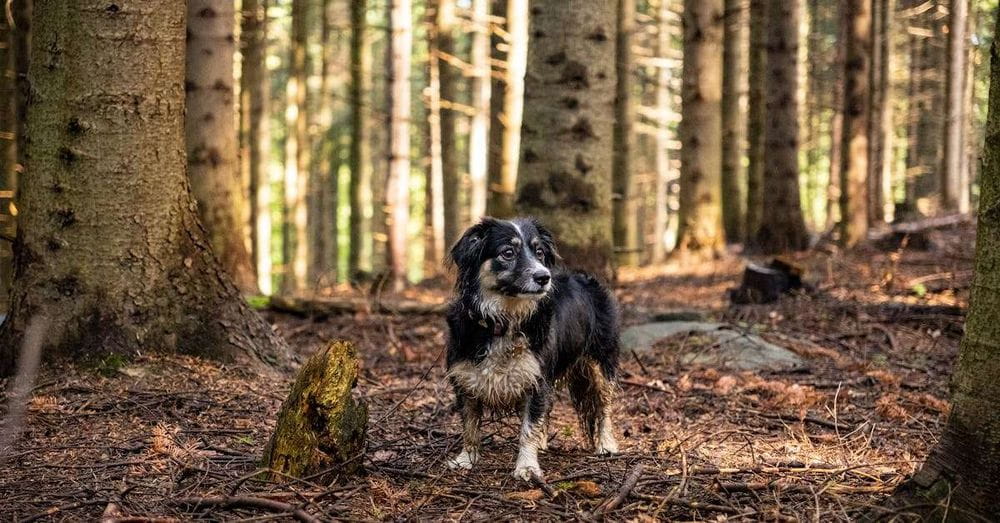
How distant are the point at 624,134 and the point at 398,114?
291 inches

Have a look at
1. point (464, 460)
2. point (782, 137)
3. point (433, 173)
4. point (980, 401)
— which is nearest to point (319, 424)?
point (464, 460)

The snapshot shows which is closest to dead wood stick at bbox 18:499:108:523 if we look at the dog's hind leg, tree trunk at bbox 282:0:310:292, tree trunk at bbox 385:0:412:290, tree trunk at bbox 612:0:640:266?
the dog's hind leg

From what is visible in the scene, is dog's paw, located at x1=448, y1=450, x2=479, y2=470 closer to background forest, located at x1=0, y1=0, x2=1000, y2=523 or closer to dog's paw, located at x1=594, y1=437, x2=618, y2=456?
background forest, located at x1=0, y1=0, x2=1000, y2=523

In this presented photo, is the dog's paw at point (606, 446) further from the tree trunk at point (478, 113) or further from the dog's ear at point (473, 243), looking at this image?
the tree trunk at point (478, 113)

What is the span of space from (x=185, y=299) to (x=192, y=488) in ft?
7.75

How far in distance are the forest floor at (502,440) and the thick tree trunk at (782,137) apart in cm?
597

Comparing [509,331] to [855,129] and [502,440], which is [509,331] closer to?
[502,440]

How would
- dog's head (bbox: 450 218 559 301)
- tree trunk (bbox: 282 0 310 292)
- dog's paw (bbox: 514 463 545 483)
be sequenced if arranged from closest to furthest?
1. dog's paw (bbox: 514 463 545 483)
2. dog's head (bbox: 450 218 559 301)
3. tree trunk (bbox: 282 0 310 292)

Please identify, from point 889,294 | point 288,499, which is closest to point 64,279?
Answer: point 288,499

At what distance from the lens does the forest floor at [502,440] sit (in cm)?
429

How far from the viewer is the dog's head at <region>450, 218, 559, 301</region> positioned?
5.29 metres

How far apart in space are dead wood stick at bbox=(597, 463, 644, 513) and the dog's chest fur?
91 cm

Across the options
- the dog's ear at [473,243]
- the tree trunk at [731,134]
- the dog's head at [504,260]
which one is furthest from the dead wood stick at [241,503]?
the tree trunk at [731,134]

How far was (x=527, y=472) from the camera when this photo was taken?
4.96 meters
